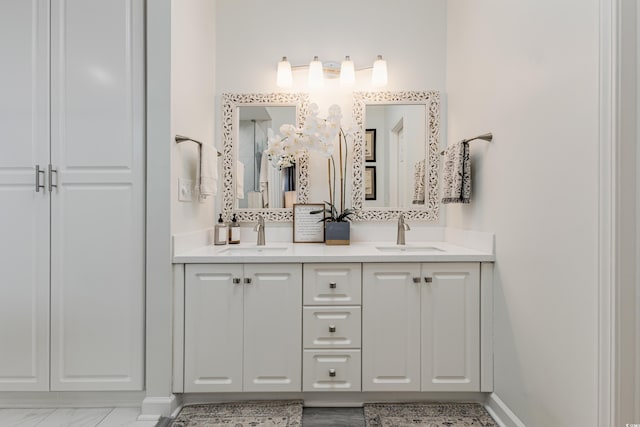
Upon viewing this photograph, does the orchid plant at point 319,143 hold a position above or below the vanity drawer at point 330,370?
above

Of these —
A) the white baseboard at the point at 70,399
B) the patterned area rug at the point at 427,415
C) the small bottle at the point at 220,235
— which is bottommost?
the patterned area rug at the point at 427,415

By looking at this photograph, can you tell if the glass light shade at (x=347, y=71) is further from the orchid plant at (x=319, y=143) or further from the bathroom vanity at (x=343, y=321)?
the bathroom vanity at (x=343, y=321)

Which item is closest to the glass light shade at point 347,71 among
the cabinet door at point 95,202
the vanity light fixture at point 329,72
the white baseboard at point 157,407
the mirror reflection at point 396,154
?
the vanity light fixture at point 329,72

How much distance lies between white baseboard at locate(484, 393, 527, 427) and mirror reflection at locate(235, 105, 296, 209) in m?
1.62

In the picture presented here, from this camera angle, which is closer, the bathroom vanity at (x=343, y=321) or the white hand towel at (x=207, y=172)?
the bathroom vanity at (x=343, y=321)

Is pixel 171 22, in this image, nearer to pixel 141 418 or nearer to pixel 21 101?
pixel 21 101

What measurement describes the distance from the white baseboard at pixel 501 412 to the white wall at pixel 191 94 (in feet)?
5.93

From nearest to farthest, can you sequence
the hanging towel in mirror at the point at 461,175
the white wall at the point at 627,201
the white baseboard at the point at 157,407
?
1. the white wall at the point at 627,201
2. the white baseboard at the point at 157,407
3. the hanging towel in mirror at the point at 461,175

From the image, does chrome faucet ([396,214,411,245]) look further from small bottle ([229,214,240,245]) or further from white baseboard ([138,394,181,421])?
white baseboard ([138,394,181,421])

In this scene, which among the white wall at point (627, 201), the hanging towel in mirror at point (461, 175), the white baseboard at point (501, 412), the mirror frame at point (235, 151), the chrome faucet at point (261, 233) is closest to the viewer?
the white wall at point (627, 201)

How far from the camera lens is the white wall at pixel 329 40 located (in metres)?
2.42

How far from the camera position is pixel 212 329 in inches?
68.7

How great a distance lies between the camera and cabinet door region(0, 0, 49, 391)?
1.75 meters

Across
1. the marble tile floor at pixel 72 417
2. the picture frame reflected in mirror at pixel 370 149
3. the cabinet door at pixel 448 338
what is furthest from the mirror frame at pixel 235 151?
the marble tile floor at pixel 72 417
